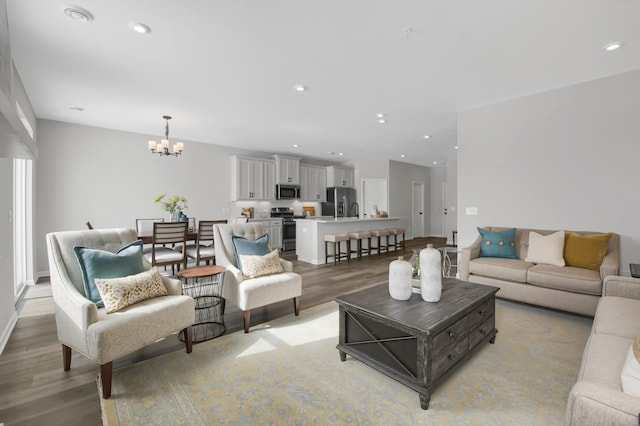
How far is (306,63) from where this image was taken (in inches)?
121

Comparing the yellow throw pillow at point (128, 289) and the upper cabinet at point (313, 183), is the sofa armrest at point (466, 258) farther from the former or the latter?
the upper cabinet at point (313, 183)

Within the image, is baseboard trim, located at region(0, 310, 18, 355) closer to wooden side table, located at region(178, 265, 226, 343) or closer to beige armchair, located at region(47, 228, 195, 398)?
beige armchair, located at region(47, 228, 195, 398)

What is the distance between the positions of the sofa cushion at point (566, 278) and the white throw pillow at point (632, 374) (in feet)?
7.38

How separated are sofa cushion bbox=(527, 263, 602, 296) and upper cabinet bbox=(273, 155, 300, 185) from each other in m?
5.91

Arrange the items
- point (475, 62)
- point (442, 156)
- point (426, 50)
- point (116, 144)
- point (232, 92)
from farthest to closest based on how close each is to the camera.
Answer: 1. point (442, 156)
2. point (116, 144)
3. point (232, 92)
4. point (475, 62)
5. point (426, 50)

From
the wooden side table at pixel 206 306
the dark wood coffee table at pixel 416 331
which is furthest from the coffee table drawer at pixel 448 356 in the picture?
the wooden side table at pixel 206 306

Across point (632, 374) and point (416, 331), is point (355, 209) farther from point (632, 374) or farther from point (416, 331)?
point (632, 374)

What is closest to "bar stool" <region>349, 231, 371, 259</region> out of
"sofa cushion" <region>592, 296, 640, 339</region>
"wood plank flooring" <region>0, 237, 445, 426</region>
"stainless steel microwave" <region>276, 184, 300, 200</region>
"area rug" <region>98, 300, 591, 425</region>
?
"stainless steel microwave" <region>276, 184, 300, 200</region>

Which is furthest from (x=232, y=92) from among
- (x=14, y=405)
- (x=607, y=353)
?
(x=607, y=353)

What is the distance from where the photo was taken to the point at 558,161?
3.82 metres

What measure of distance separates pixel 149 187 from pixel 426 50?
5626 millimetres

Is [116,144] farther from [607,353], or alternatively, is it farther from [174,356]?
[607,353]

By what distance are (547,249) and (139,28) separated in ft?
15.5

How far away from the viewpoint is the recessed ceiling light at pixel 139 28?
7.82 ft
